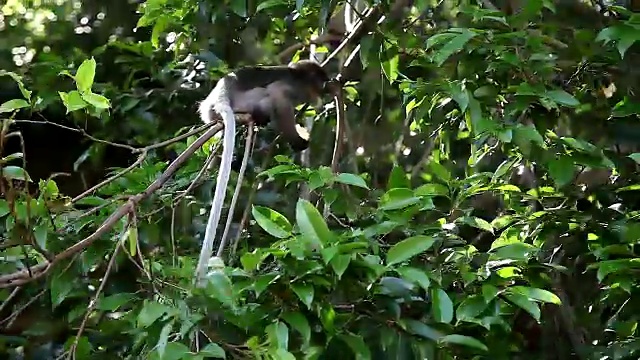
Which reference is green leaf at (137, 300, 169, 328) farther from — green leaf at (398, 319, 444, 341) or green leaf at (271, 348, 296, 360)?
green leaf at (398, 319, 444, 341)

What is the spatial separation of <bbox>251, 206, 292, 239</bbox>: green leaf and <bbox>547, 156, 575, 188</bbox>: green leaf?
25.9 inches

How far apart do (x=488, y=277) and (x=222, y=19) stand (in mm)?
1423

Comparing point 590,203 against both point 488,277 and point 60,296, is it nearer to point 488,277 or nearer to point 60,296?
point 488,277

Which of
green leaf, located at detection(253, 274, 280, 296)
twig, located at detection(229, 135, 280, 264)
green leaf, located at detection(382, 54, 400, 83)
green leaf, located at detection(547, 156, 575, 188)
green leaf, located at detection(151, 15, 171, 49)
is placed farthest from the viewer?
green leaf, located at detection(151, 15, 171, 49)

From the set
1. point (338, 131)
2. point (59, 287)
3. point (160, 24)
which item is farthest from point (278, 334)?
point (160, 24)

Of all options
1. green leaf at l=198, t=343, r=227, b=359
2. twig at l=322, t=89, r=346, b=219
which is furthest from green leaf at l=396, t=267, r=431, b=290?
twig at l=322, t=89, r=346, b=219

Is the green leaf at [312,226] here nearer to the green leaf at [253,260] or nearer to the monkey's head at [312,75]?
the green leaf at [253,260]

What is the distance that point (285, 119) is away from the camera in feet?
9.61

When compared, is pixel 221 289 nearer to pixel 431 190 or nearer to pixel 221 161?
pixel 431 190

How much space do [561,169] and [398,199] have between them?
447mm

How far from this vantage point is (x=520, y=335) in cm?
210

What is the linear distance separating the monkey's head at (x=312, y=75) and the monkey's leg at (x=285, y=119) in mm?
109

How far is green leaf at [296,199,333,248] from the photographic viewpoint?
4.39ft

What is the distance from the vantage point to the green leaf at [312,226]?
134 centimetres
